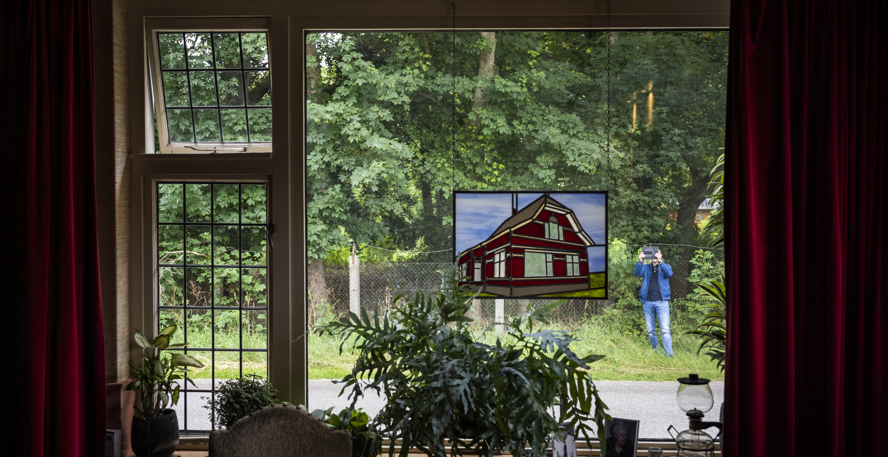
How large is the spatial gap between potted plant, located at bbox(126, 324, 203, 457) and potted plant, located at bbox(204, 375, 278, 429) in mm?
174

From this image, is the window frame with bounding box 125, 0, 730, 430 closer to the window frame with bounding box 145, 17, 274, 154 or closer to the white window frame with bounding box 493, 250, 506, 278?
the window frame with bounding box 145, 17, 274, 154

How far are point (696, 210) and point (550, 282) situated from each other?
2.28 feet

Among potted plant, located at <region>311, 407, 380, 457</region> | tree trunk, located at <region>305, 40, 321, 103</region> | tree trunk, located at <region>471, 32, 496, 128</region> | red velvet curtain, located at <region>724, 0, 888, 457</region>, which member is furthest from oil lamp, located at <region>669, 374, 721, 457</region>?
tree trunk, located at <region>305, 40, 321, 103</region>

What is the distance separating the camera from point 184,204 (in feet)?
7.73

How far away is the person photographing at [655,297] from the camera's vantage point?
229 centimetres

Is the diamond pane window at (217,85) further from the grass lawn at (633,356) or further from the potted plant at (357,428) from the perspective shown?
the grass lawn at (633,356)

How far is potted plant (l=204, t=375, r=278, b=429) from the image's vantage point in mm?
2023

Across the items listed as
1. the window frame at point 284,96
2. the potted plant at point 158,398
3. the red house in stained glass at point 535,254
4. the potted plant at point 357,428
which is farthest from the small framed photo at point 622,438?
the potted plant at point 158,398

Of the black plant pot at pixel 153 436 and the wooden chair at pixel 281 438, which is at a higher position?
the wooden chair at pixel 281 438

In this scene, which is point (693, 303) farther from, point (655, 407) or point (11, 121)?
point (11, 121)

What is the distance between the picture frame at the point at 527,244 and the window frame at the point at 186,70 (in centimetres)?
95

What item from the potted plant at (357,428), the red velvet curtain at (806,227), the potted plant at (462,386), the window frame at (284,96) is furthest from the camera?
the window frame at (284,96)

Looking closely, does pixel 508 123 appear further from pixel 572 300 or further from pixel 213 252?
pixel 213 252

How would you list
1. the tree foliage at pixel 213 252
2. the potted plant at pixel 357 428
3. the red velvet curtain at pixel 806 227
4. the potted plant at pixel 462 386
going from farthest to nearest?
the tree foliage at pixel 213 252
the red velvet curtain at pixel 806 227
the potted plant at pixel 357 428
the potted plant at pixel 462 386
